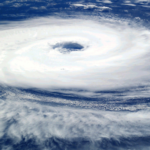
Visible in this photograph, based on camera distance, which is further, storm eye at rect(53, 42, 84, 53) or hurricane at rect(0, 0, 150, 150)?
storm eye at rect(53, 42, 84, 53)

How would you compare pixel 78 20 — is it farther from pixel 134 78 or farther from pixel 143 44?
pixel 134 78

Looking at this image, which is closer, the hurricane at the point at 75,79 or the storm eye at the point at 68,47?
the hurricane at the point at 75,79

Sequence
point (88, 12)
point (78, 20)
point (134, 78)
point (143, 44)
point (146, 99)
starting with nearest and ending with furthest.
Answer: point (146, 99), point (134, 78), point (143, 44), point (78, 20), point (88, 12)

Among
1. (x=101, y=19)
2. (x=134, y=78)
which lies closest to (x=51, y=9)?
(x=101, y=19)

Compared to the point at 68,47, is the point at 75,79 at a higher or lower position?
lower

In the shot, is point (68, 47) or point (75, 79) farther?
point (68, 47)
